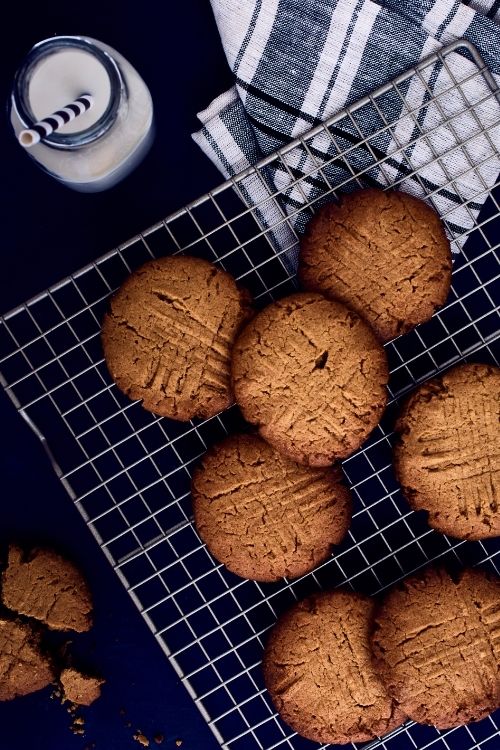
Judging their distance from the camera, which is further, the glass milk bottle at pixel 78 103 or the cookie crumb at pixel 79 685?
the cookie crumb at pixel 79 685

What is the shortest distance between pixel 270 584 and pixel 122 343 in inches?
23.5

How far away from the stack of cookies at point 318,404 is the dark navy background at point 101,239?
0.82 feet

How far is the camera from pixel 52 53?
1.33 m

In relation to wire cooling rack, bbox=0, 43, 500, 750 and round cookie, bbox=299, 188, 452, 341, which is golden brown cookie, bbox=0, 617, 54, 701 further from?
round cookie, bbox=299, 188, 452, 341

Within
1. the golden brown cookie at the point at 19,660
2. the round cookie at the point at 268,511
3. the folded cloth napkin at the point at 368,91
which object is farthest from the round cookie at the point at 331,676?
the folded cloth napkin at the point at 368,91

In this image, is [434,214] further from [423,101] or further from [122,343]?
[122,343]

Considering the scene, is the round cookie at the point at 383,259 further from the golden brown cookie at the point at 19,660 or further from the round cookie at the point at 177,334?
the golden brown cookie at the point at 19,660

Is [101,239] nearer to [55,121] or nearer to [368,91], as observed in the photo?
[55,121]

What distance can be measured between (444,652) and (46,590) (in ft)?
2.66

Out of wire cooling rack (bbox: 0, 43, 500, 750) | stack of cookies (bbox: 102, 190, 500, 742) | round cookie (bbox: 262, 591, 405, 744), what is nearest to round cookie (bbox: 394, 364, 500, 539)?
stack of cookies (bbox: 102, 190, 500, 742)

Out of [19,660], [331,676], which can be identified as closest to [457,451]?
[331,676]

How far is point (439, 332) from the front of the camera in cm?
158

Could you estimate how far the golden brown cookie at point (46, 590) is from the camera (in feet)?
5.24

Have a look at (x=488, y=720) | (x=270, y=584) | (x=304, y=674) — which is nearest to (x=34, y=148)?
(x=270, y=584)
